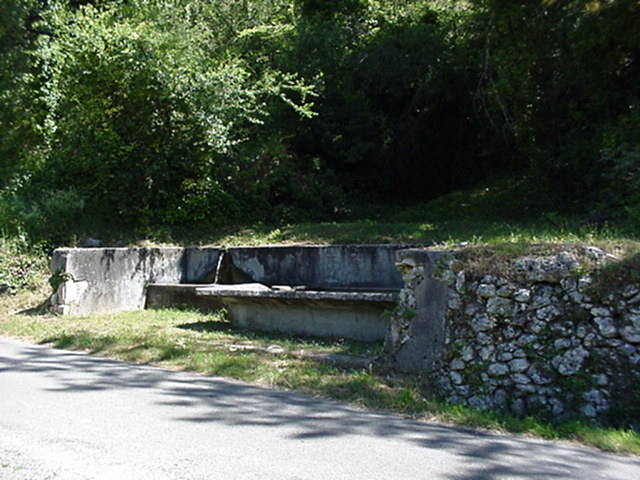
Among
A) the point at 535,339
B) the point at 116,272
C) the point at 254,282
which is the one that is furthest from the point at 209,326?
the point at 535,339

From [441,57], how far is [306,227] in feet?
26.5

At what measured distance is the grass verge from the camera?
5.42 metres

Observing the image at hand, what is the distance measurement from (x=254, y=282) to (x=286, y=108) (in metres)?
7.33

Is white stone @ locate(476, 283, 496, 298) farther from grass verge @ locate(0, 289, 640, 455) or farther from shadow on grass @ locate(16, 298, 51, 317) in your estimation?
shadow on grass @ locate(16, 298, 51, 317)

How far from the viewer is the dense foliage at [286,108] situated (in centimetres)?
1321

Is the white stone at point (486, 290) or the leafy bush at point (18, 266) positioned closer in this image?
the white stone at point (486, 290)

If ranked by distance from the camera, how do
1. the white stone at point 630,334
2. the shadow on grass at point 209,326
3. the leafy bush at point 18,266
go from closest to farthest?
the white stone at point 630,334, the shadow on grass at point 209,326, the leafy bush at point 18,266

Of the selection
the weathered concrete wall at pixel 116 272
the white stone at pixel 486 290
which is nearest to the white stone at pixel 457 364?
the white stone at pixel 486 290

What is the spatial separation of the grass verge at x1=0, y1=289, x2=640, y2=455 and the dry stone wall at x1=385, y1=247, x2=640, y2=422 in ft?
0.99

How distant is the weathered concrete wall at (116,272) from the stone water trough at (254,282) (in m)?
0.02

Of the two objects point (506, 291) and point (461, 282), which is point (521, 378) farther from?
point (461, 282)

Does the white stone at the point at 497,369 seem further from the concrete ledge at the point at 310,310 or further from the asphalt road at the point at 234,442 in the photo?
the concrete ledge at the point at 310,310

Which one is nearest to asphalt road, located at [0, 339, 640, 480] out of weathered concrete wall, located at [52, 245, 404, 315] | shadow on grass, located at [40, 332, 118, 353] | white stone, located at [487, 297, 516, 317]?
white stone, located at [487, 297, 516, 317]

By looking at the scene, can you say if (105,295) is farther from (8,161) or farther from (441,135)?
(441,135)
